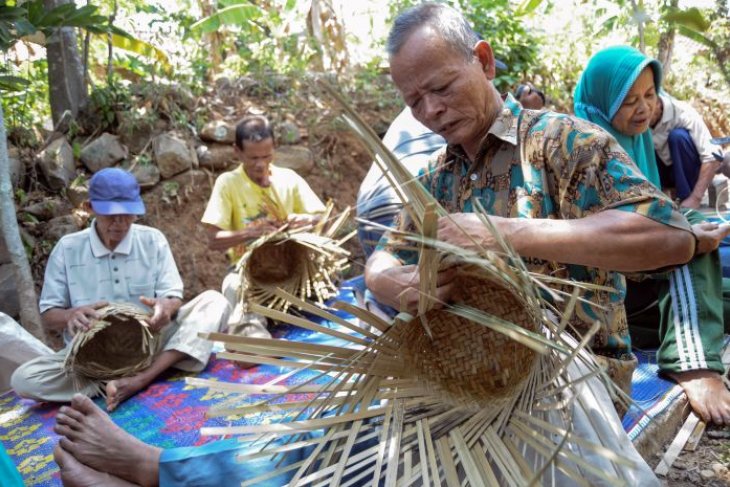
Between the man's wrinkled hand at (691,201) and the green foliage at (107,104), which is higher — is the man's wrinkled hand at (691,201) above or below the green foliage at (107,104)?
below

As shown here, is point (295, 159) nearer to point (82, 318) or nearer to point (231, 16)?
point (231, 16)

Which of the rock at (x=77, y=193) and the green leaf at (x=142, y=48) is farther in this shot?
the green leaf at (x=142, y=48)

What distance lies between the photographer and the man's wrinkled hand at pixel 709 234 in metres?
2.11

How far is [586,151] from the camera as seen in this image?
4.02ft

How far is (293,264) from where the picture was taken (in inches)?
138

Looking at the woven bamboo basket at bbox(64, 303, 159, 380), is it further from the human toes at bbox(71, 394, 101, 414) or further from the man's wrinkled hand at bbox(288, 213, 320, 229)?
the man's wrinkled hand at bbox(288, 213, 320, 229)

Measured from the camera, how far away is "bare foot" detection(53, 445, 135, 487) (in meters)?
1.73

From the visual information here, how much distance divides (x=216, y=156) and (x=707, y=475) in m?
4.32

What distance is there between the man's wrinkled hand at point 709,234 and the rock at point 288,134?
12.5 ft

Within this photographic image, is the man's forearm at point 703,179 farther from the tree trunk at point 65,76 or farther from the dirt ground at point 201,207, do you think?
the tree trunk at point 65,76

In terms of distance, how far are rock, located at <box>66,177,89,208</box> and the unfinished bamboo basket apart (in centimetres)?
191

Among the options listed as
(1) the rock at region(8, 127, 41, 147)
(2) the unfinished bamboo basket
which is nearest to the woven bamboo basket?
Result: (2) the unfinished bamboo basket

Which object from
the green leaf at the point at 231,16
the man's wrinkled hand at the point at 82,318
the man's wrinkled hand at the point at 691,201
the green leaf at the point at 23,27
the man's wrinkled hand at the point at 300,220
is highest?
the green leaf at the point at 231,16

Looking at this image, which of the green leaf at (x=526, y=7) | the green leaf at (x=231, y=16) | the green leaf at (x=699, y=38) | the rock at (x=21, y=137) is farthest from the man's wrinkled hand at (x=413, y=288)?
the green leaf at (x=526, y=7)
